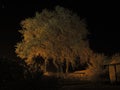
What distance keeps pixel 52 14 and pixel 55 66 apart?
306 inches

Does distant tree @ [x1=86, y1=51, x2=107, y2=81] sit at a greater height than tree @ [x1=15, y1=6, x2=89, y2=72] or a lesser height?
lesser

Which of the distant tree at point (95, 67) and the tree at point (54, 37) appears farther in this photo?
the tree at point (54, 37)

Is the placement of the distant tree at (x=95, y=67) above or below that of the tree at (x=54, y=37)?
below

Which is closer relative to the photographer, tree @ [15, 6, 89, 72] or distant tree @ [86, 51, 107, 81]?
distant tree @ [86, 51, 107, 81]

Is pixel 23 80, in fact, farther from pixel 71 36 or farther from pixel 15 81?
pixel 71 36

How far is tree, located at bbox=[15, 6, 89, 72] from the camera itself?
158ft

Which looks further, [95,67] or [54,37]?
[54,37]

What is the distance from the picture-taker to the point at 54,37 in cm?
4862

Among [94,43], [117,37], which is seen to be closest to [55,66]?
[94,43]

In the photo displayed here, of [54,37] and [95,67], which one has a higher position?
[54,37]

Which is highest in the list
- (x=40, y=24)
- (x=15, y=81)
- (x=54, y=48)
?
(x=40, y=24)

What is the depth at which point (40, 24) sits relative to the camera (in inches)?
1925

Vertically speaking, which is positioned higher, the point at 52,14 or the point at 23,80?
the point at 52,14

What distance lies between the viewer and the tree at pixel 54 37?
48.2 metres
